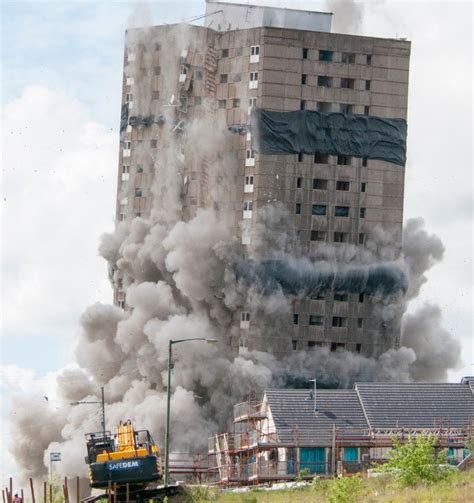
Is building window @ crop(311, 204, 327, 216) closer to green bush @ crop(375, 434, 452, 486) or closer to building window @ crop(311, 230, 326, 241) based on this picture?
building window @ crop(311, 230, 326, 241)

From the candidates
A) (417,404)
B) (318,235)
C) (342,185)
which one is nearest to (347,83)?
(342,185)

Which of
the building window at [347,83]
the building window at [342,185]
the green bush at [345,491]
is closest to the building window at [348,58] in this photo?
the building window at [347,83]

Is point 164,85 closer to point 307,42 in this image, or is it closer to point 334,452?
point 307,42

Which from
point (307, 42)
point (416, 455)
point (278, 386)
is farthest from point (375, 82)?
point (416, 455)

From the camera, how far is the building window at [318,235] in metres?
135

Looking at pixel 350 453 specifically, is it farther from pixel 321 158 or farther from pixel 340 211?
pixel 321 158

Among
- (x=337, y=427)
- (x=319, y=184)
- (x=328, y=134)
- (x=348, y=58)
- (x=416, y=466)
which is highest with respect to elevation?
(x=348, y=58)

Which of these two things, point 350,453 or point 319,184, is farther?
point 319,184

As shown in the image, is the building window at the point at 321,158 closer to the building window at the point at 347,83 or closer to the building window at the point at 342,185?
the building window at the point at 342,185

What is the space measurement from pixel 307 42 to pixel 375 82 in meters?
5.82

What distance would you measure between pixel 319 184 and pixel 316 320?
9799 mm

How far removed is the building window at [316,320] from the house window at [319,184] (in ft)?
30.1

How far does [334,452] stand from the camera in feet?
348

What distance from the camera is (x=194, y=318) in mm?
131375
